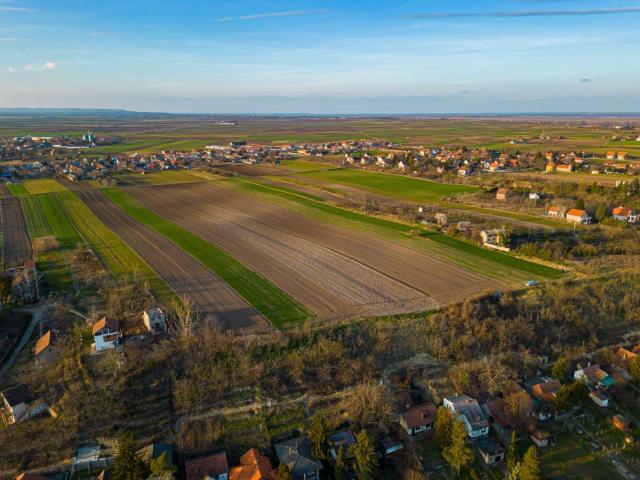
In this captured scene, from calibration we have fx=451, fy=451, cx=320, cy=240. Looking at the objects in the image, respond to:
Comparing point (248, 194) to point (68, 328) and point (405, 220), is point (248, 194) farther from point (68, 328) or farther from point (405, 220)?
point (68, 328)

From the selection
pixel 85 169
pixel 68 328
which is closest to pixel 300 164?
pixel 85 169

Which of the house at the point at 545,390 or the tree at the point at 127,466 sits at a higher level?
the tree at the point at 127,466

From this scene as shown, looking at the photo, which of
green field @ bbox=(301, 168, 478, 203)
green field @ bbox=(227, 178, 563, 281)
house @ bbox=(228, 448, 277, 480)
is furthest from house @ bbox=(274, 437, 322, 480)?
green field @ bbox=(301, 168, 478, 203)

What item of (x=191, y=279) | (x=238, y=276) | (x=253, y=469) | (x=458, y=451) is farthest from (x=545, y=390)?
(x=191, y=279)

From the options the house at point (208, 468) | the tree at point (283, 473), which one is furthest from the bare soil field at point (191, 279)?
the tree at point (283, 473)

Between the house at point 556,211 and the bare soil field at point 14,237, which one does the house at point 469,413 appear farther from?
the house at point 556,211

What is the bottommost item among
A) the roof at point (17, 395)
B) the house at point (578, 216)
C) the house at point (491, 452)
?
the house at point (491, 452)

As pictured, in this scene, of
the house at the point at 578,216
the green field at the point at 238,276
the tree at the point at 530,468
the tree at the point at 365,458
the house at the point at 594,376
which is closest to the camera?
the tree at the point at 530,468

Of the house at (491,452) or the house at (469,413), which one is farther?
the house at (469,413)
